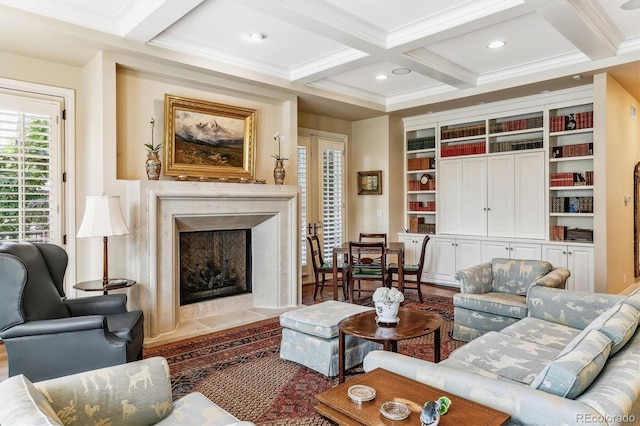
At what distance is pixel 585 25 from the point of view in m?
3.65

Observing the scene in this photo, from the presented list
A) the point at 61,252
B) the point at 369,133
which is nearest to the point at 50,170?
the point at 61,252

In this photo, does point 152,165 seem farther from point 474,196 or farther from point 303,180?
point 474,196

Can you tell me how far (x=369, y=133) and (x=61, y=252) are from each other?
5210mm

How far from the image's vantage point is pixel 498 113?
615 centimetres

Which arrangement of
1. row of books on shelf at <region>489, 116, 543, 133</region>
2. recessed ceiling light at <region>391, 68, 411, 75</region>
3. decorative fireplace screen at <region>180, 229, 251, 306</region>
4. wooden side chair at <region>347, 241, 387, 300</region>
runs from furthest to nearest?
row of books on shelf at <region>489, 116, 543, 133</region> → wooden side chair at <region>347, 241, 387, 300</region> → recessed ceiling light at <region>391, 68, 411, 75</region> → decorative fireplace screen at <region>180, 229, 251, 306</region>

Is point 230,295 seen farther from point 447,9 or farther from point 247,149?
point 447,9

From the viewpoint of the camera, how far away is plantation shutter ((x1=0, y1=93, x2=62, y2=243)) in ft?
13.0

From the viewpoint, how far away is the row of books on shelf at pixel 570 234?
5.38 m

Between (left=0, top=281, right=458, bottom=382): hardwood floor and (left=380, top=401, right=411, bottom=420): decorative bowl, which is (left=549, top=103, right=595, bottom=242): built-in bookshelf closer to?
(left=0, top=281, right=458, bottom=382): hardwood floor

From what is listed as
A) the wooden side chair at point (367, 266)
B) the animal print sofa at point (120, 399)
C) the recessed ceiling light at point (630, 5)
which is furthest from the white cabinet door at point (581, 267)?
the animal print sofa at point (120, 399)

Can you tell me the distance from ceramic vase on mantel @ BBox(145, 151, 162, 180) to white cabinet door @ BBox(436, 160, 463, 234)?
4.48 m

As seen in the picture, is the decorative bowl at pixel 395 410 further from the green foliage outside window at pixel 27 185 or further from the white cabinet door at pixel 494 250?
the white cabinet door at pixel 494 250

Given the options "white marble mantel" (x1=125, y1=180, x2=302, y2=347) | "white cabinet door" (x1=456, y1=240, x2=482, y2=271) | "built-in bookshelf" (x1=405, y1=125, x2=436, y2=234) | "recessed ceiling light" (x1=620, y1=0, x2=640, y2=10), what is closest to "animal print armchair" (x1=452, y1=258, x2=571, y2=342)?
"white cabinet door" (x1=456, y1=240, x2=482, y2=271)
